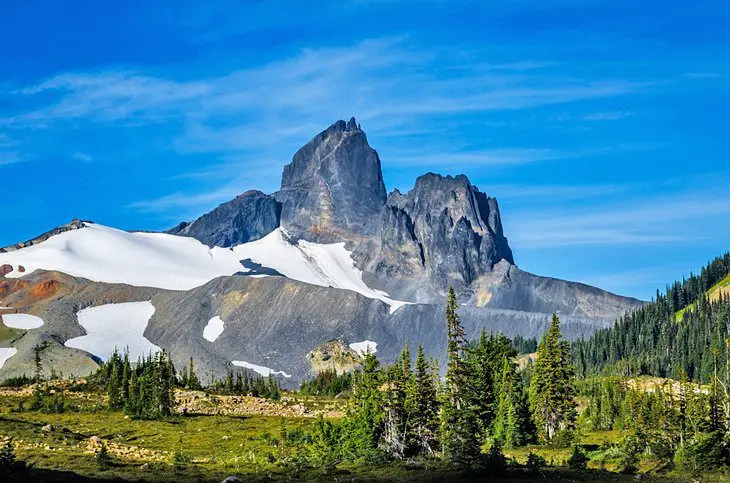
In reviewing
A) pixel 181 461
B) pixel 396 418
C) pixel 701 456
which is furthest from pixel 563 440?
pixel 181 461

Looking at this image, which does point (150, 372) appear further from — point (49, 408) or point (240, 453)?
point (240, 453)

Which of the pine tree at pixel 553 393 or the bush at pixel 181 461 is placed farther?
the pine tree at pixel 553 393

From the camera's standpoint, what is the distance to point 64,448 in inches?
4028

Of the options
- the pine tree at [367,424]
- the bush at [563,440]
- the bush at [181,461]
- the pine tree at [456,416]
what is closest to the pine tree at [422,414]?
the pine tree at [456,416]

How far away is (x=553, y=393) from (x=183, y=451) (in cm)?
4437

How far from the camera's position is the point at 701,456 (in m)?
78.0

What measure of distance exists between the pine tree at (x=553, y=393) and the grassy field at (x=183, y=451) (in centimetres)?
493

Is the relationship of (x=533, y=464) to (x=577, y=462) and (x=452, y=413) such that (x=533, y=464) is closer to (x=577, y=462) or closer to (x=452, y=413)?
(x=577, y=462)

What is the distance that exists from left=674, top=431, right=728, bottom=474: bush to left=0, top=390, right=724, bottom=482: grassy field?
3.50 m

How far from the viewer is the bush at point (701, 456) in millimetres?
77062

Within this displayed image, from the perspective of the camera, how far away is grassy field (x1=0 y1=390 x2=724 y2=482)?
72125 mm

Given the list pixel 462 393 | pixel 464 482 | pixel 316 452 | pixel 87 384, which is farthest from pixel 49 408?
pixel 464 482

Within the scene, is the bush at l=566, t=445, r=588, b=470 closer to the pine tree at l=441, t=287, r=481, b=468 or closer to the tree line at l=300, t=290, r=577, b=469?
the tree line at l=300, t=290, r=577, b=469

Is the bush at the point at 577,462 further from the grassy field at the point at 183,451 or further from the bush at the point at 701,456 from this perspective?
the bush at the point at 701,456
